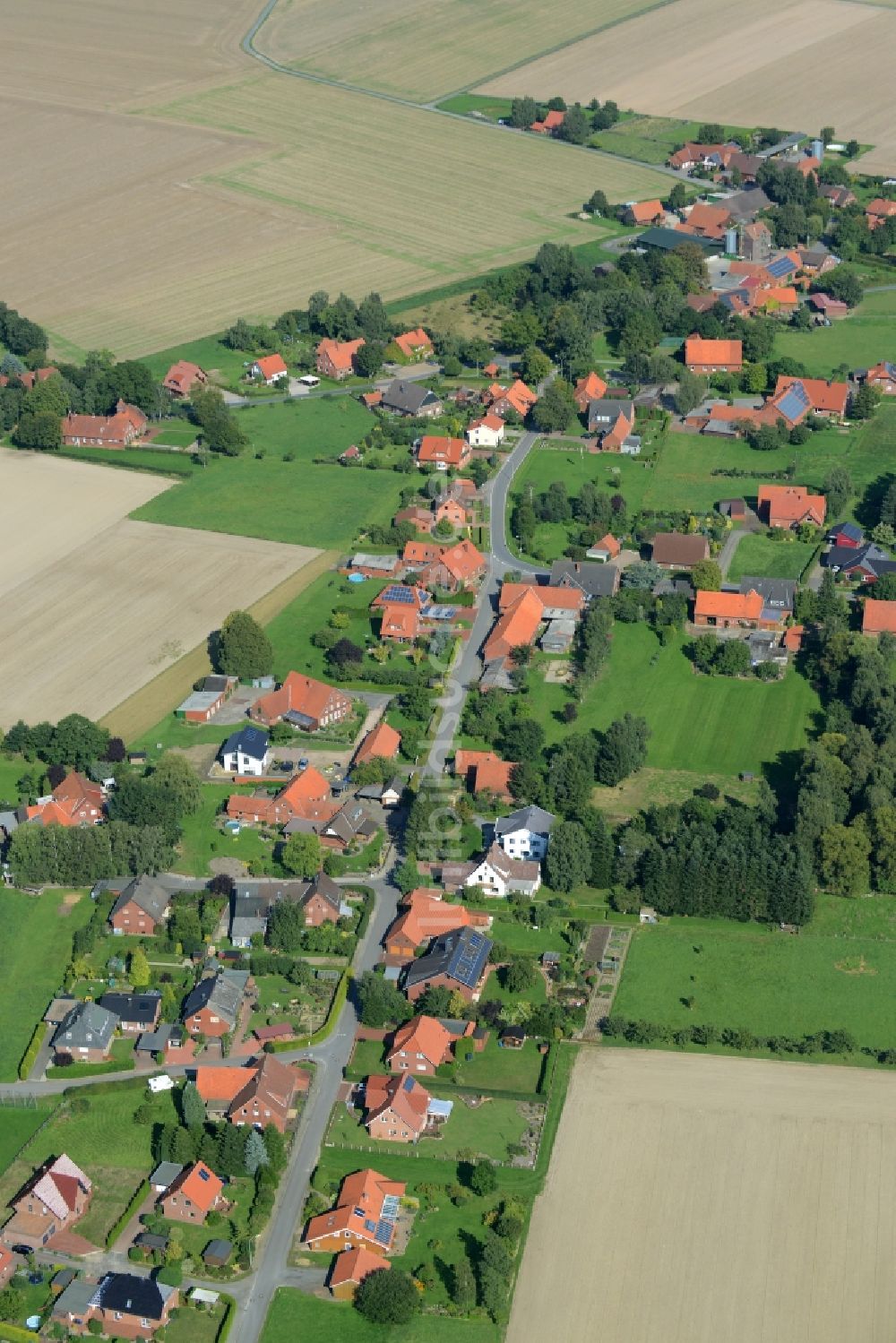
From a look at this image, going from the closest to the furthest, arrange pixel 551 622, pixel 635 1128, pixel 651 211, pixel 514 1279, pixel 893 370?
pixel 514 1279
pixel 635 1128
pixel 551 622
pixel 893 370
pixel 651 211

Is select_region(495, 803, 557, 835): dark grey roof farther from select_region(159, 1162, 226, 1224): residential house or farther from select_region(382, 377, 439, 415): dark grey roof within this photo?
select_region(382, 377, 439, 415): dark grey roof

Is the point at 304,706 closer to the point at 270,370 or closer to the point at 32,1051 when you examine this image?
the point at 32,1051

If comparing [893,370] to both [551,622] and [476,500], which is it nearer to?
[476,500]

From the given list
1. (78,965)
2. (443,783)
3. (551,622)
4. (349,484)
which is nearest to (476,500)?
(349,484)

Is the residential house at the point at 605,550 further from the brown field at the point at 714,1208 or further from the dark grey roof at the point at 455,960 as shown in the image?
the brown field at the point at 714,1208

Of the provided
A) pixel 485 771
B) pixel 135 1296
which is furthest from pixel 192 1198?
pixel 485 771

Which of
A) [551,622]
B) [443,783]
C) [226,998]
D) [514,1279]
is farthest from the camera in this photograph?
[551,622]

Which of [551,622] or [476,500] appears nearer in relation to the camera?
[551,622]
